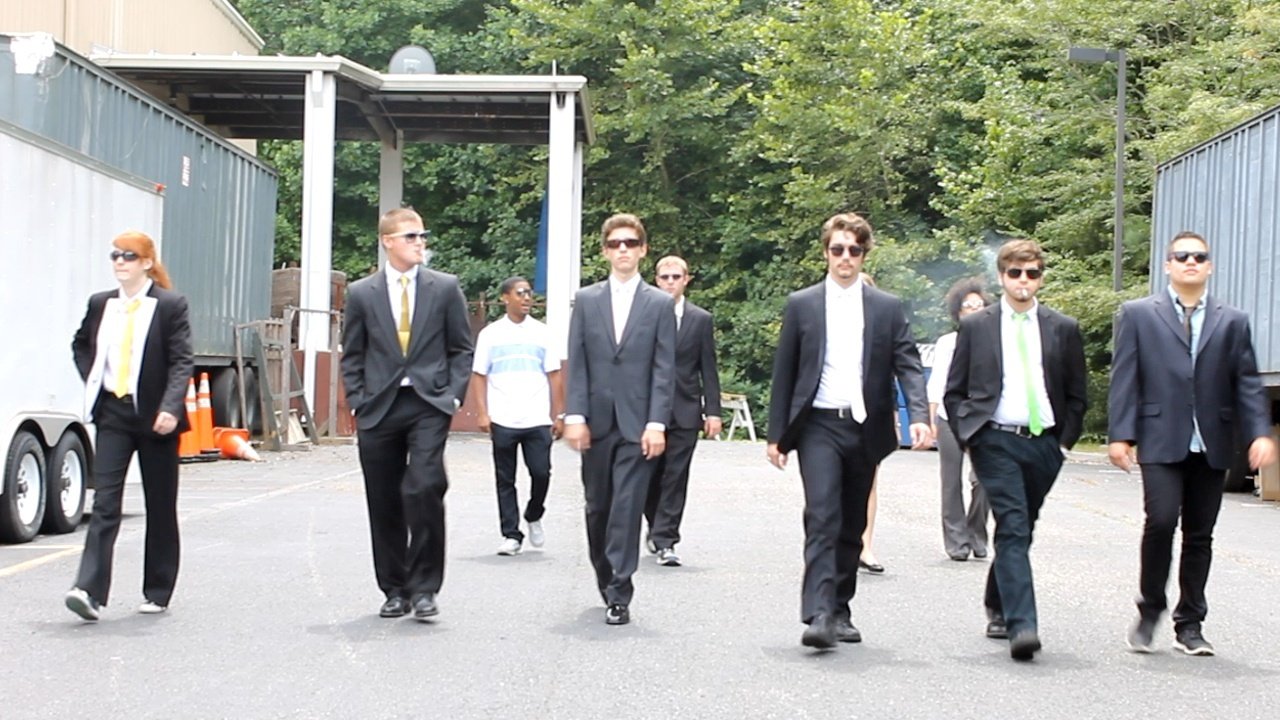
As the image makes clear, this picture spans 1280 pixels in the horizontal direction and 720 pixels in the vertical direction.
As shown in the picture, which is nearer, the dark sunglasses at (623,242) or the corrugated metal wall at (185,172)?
the dark sunglasses at (623,242)

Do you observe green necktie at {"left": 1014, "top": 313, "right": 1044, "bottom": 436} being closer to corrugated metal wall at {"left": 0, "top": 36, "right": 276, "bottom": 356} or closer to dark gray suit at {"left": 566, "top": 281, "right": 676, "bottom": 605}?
dark gray suit at {"left": 566, "top": 281, "right": 676, "bottom": 605}

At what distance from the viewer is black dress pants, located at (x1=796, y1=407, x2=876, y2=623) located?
7570mm

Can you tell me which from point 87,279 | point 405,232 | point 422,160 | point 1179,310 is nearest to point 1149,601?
point 1179,310

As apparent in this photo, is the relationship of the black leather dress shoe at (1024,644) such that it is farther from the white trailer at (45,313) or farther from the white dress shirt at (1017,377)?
the white trailer at (45,313)

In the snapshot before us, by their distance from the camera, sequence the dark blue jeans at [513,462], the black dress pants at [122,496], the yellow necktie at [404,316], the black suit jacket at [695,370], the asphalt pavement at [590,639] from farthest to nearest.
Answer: the dark blue jeans at [513,462] → the black suit jacket at [695,370] → the yellow necktie at [404,316] → the black dress pants at [122,496] → the asphalt pavement at [590,639]

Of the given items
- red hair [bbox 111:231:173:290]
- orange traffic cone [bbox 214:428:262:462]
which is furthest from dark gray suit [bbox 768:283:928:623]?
orange traffic cone [bbox 214:428:262:462]

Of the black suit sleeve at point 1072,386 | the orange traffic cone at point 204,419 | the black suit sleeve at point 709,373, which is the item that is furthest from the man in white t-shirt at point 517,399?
the orange traffic cone at point 204,419

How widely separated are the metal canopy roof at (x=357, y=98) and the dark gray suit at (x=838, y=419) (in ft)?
74.9

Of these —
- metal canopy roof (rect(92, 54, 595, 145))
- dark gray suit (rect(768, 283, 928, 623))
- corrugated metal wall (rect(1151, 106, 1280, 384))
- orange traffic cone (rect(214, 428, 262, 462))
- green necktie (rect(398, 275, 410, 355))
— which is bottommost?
orange traffic cone (rect(214, 428, 262, 462))

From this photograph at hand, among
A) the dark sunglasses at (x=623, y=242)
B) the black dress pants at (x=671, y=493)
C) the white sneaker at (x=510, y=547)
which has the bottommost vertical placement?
the white sneaker at (x=510, y=547)

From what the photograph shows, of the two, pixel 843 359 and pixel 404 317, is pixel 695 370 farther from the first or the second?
pixel 843 359

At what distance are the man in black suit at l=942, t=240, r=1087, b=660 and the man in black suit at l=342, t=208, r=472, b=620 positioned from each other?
91.4 inches

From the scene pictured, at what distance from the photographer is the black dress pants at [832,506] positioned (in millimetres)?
7570

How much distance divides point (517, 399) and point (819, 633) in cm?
448
